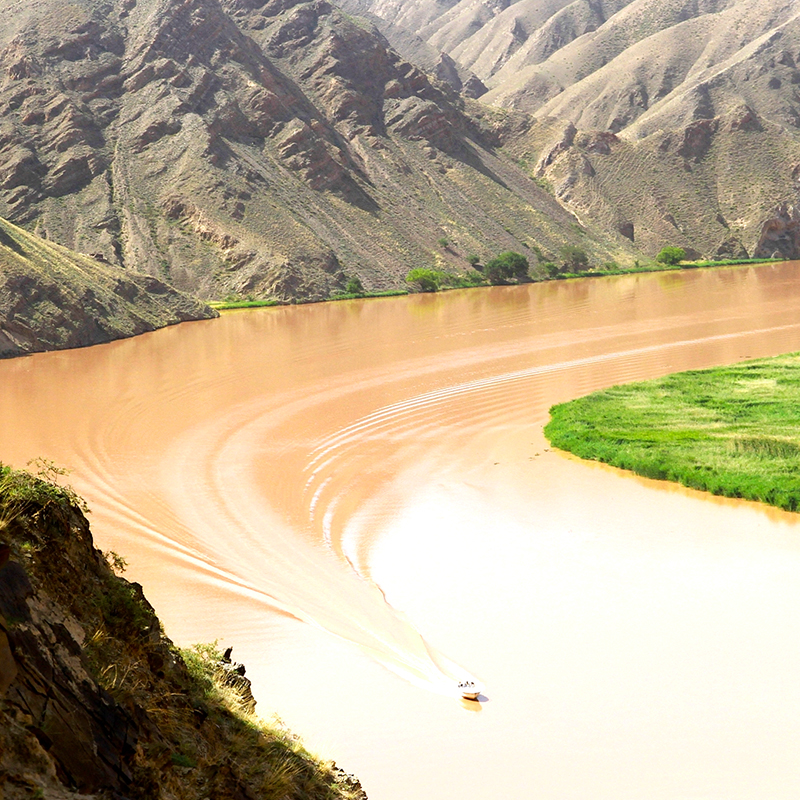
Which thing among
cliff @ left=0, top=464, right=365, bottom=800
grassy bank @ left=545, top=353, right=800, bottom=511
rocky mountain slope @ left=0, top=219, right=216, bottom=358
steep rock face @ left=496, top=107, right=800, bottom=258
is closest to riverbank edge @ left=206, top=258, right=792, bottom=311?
steep rock face @ left=496, top=107, right=800, bottom=258

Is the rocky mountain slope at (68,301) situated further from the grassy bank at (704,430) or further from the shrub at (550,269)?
the shrub at (550,269)

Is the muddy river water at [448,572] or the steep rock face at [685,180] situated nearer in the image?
the muddy river water at [448,572]

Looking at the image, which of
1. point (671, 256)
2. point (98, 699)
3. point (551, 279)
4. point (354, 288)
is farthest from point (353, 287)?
point (98, 699)

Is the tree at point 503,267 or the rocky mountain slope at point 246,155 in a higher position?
the rocky mountain slope at point 246,155

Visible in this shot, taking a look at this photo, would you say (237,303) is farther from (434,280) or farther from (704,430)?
(704,430)

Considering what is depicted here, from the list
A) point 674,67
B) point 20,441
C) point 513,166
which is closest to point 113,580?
point 20,441

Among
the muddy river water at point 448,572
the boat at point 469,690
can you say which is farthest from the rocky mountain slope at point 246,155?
the boat at point 469,690
